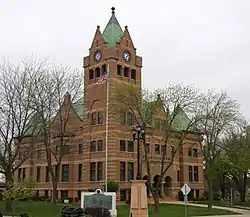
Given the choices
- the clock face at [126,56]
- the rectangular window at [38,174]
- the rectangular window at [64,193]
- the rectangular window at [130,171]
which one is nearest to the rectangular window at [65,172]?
the rectangular window at [64,193]

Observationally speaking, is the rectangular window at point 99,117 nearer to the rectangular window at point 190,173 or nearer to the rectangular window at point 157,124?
the rectangular window at point 157,124

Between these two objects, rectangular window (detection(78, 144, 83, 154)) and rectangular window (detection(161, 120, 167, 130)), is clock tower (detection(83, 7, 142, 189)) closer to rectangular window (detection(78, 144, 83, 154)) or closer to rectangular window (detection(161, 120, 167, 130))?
rectangular window (detection(78, 144, 83, 154))

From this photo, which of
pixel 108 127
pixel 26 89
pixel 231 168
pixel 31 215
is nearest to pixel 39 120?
pixel 26 89

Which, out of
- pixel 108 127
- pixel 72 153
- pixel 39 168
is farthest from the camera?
pixel 39 168

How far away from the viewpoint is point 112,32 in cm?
5900

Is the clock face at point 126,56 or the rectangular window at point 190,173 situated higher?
the clock face at point 126,56

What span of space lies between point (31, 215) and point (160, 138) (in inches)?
1088

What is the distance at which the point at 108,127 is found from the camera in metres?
54.6

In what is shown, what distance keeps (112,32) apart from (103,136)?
14273mm

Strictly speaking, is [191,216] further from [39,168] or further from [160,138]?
[39,168]

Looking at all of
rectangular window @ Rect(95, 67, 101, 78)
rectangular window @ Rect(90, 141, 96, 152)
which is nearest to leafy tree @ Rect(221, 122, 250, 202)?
rectangular window @ Rect(90, 141, 96, 152)

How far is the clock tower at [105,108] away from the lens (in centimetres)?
5419

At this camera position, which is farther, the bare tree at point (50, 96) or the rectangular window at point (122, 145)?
the rectangular window at point (122, 145)

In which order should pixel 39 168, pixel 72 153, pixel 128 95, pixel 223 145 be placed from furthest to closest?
pixel 39 168 → pixel 72 153 → pixel 223 145 → pixel 128 95
